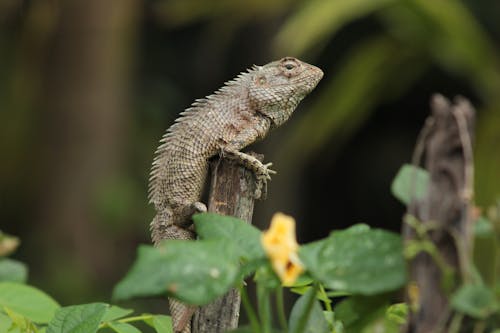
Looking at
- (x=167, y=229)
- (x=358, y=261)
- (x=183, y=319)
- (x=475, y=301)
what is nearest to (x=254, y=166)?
(x=167, y=229)

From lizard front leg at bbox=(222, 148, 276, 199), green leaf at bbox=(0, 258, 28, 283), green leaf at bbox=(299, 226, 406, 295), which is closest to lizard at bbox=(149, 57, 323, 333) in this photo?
lizard front leg at bbox=(222, 148, 276, 199)

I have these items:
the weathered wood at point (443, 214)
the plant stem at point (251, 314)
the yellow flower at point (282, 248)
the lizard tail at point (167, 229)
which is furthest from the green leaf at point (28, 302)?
the weathered wood at point (443, 214)

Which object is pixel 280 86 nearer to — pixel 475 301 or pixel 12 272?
pixel 12 272

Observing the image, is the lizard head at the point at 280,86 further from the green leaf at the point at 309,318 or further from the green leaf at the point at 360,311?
the green leaf at the point at 360,311

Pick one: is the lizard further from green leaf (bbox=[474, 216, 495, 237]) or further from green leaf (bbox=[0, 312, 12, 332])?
green leaf (bbox=[474, 216, 495, 237])

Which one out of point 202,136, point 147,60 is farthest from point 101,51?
point 202,136

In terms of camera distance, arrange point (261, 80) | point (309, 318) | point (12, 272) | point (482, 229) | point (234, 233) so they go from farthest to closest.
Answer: point (261, 80)
point (12, 272)
point (309, 318)
point (234, 233)
point (482, 229)
